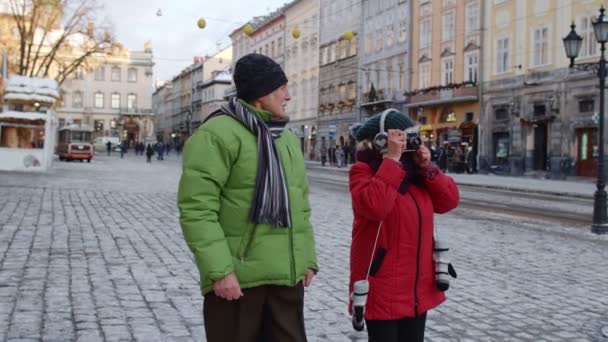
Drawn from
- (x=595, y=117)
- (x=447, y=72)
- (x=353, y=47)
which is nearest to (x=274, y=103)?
(x=595, y=117)

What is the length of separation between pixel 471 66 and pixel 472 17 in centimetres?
273

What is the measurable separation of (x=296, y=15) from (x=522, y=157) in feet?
124

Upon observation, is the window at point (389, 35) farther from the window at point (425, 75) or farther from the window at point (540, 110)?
the window at point (540, 110)

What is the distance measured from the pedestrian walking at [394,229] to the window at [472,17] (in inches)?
1490

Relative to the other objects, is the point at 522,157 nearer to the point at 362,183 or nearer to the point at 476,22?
the point at 476,22

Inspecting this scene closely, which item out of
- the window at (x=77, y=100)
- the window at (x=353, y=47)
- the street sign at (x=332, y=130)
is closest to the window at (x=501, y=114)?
the window at (x=353, y=47)

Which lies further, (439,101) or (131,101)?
(131,101)

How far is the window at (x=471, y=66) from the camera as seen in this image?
39.5 m

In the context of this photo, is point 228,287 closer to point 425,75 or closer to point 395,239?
point 395,239

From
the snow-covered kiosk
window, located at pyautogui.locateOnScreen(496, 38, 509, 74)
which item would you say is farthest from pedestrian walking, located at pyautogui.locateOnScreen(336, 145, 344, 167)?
the snow-covered kiosk

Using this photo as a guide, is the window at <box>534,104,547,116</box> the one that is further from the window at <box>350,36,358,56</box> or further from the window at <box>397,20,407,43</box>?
the window at <box>350,36,358,56</box>

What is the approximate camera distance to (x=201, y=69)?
111 meters

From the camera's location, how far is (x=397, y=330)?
337 cm

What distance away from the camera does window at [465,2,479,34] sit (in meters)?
39.6
